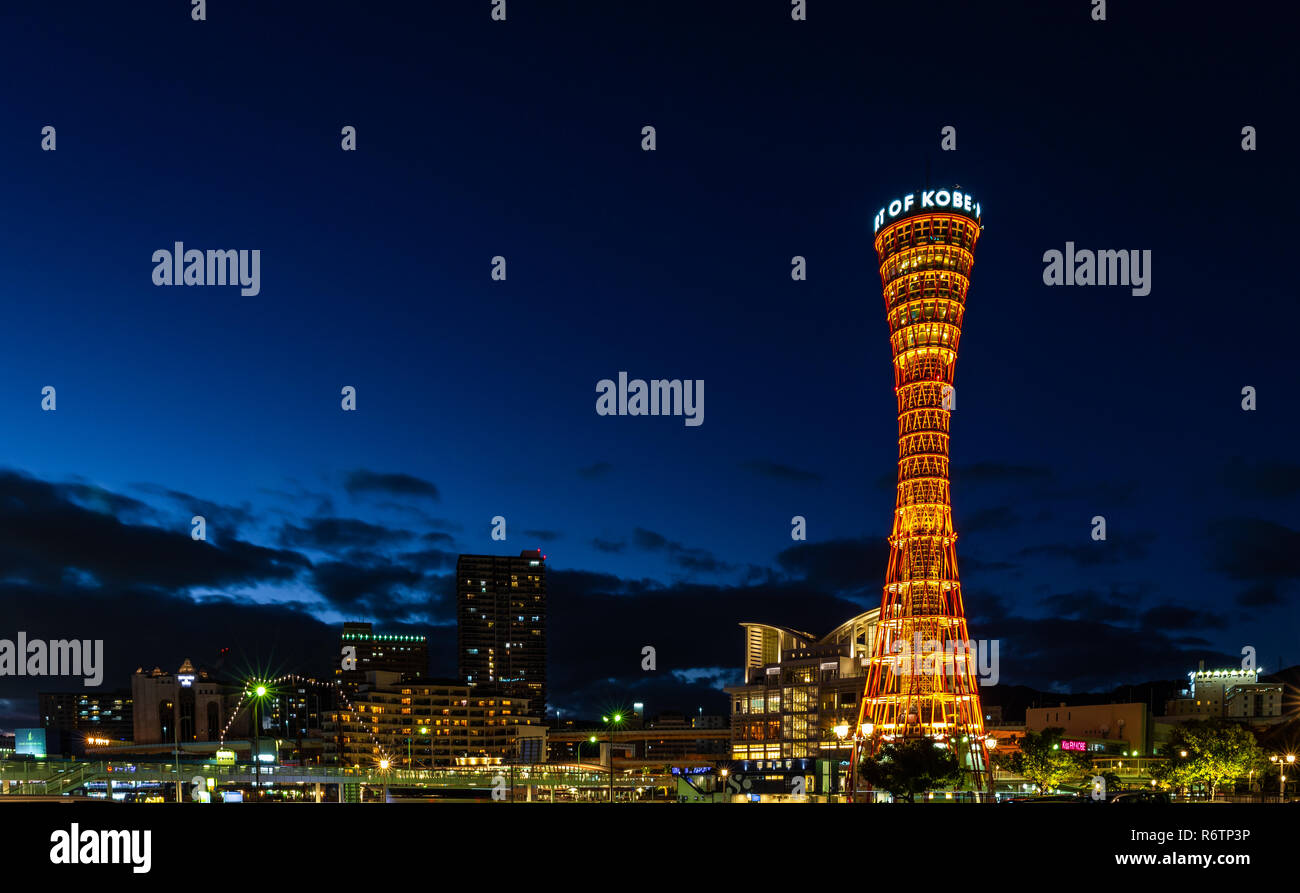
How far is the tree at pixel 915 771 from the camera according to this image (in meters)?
91.2

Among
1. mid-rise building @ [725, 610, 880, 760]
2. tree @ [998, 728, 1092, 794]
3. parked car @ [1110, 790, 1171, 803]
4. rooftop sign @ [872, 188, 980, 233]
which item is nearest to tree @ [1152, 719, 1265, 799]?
tree @ [998, 728, 1092, 794]

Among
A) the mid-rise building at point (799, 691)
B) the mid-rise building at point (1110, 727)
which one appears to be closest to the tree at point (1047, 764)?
the mid-rise building at point (1110, 727)

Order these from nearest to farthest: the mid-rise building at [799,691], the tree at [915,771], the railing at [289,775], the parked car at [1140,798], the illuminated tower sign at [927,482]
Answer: the parked car at [1140,798] → the tree at [915,771] → the railing at [289,775] → the illuminated tower sign at [927,482] → the mid-rise building at [799,691]

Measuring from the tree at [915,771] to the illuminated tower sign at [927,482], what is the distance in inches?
564

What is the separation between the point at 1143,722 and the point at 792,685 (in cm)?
4988

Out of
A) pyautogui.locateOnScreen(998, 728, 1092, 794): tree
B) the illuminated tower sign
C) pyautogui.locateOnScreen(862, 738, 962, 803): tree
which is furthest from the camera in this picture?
pyautogui.locateOnScreen(998, 728, 1092, 794): tree

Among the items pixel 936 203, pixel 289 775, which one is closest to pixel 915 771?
pixel 936 203

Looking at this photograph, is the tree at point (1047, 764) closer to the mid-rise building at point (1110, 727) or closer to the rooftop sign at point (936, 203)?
the mid-rise building at point (1110, 727)

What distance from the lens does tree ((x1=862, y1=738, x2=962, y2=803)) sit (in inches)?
3593

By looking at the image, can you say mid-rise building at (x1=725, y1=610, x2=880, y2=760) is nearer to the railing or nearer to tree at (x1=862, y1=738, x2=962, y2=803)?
the railing

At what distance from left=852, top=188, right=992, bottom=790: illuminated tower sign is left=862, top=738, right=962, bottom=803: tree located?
14317 millimetres

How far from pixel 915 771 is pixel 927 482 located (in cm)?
2732

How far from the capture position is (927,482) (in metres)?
108
